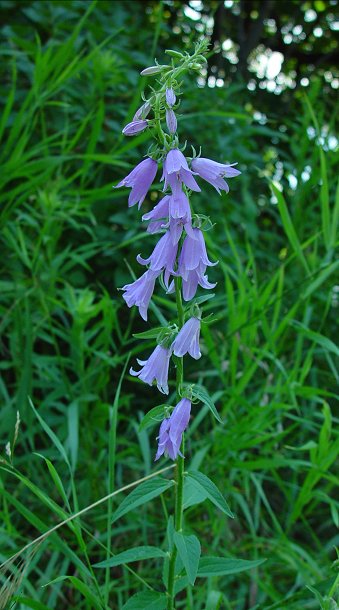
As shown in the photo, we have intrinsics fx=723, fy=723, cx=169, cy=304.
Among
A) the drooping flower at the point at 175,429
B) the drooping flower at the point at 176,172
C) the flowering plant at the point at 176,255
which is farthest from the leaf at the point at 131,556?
the drooping flower at the point at 176,172

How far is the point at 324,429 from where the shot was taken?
1686 mm

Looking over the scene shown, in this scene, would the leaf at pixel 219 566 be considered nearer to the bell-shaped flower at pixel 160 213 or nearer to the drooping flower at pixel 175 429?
the drooping flower at pixel 175 429

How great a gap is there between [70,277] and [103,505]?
75 cm

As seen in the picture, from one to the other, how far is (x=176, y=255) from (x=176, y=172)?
120 millimetres

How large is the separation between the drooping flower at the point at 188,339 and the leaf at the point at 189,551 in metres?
0.27

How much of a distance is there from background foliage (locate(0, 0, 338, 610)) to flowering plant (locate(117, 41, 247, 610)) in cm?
24

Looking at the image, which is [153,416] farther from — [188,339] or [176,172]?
[176,172]

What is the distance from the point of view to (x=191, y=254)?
1027mm

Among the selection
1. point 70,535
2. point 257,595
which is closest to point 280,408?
point 257,595

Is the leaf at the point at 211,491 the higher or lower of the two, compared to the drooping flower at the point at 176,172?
lower

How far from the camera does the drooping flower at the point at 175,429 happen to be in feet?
3.44

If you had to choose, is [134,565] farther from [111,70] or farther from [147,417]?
[111,70]

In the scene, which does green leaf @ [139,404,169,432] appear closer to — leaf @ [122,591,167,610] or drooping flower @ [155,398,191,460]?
drooping flower @ [155,398,191,460]

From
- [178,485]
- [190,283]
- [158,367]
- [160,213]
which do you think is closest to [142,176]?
[160,213]
